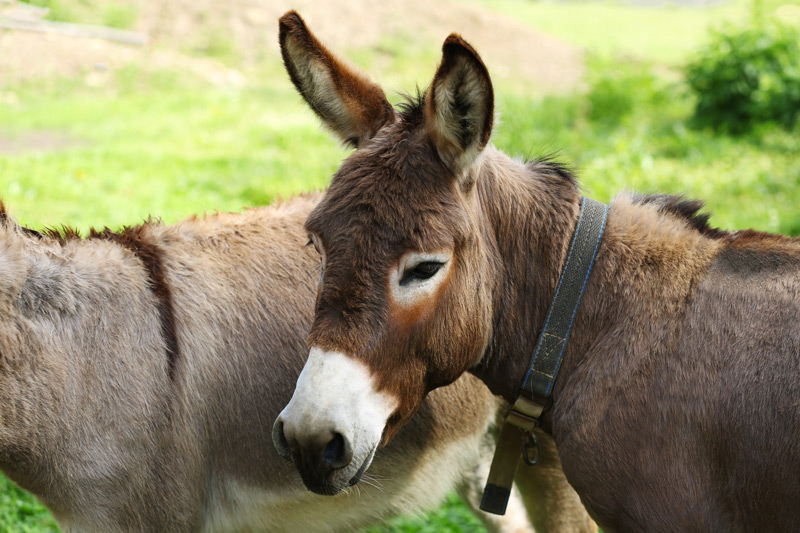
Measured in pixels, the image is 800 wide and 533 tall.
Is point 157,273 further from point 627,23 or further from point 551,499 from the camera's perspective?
point 627,23

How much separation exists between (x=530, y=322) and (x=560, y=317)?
0.14m

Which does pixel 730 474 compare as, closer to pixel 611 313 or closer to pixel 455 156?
pixel 611 313

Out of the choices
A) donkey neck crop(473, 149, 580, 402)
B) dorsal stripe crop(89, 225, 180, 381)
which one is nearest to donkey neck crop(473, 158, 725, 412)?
donkey neck crop(473, 149, 580, 402)

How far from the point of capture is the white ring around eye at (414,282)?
2207 mm

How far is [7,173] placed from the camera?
8.30m

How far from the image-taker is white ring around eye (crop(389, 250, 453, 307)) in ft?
7.24

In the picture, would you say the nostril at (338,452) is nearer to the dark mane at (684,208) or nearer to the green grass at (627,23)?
the dark mane at (684,208)

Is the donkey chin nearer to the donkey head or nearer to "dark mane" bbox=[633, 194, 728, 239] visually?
the donkey head

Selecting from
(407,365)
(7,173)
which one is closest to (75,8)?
(7,173)

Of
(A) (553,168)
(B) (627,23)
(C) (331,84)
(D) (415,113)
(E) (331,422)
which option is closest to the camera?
(E) (331,422)

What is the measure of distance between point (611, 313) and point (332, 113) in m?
1.22

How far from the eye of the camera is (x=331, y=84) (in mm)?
2545

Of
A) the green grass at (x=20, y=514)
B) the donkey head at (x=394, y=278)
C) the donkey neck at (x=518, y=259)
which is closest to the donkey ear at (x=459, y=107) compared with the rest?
the donkey head at (x=394, y=278)

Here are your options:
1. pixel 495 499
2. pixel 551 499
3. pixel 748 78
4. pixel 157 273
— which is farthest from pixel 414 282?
pixel 748 78
